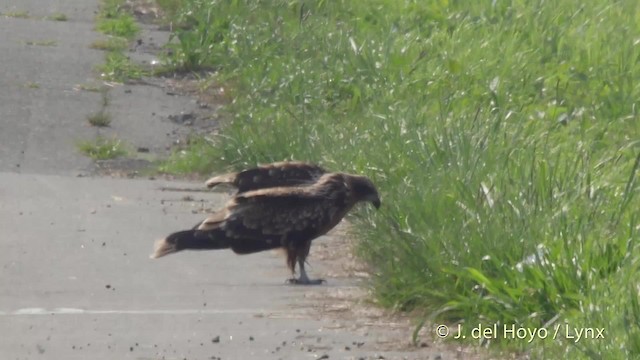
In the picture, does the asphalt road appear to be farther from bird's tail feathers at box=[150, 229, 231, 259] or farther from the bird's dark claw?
bird's tail feathers at box=[150, 229, 231, 259]

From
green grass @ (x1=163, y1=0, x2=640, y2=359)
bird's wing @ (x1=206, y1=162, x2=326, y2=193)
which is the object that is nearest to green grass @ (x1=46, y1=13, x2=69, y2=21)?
green grass @ (x1=163, y1=0, x2=640, y2=359)

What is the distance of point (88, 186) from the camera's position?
36.5 ft

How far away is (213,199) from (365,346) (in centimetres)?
418

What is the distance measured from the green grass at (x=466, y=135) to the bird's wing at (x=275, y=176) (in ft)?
1.36

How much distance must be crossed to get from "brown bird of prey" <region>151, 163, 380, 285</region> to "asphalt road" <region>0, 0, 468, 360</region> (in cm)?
21

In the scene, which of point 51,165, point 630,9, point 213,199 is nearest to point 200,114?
point 51,165

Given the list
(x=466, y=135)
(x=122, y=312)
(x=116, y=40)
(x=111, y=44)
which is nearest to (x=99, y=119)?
(x=111, y=44)

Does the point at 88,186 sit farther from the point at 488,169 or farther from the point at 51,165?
the point at 488,169

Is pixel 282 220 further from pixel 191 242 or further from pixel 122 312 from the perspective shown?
pixel 122 312

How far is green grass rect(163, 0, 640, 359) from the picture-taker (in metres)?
6.61

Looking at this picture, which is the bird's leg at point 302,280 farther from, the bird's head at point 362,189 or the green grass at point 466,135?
the bird's head at point 362,189

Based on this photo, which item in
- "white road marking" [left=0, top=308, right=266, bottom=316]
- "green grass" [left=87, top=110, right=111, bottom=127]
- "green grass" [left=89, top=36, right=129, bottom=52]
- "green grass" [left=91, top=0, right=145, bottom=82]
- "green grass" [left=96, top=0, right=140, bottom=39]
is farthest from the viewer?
"green grass" [left=96, top=0, right=140, bottom=39]

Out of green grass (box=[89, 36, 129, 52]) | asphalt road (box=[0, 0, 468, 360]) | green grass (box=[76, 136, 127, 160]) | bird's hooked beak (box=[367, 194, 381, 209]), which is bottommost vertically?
green grass (box=[89, 36, 129, 52])

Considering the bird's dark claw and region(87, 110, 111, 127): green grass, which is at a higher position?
the bird's dark claw
